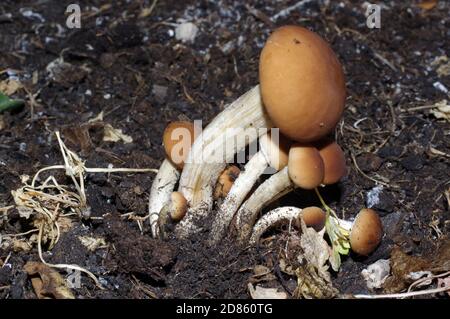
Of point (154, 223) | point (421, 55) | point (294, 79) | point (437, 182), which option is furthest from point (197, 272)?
point (421, 55)

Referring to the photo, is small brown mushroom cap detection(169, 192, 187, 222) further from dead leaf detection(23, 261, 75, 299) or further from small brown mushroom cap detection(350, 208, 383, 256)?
small brown mushroom cap detection(350, 208, 383, 256)

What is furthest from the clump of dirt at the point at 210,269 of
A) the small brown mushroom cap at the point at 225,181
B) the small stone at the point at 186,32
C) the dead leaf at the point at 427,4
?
the dead leaf at the point at 427,4

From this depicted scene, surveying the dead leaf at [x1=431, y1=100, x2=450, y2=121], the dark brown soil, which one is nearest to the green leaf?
the dark brown soil

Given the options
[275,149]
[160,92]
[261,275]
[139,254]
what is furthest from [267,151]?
[160,92]

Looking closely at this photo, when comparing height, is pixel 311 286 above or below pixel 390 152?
above

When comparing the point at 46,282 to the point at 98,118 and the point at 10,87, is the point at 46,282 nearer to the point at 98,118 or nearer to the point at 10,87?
the point at 98,118

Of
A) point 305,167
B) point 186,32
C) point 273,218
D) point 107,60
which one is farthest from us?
point 186,32
